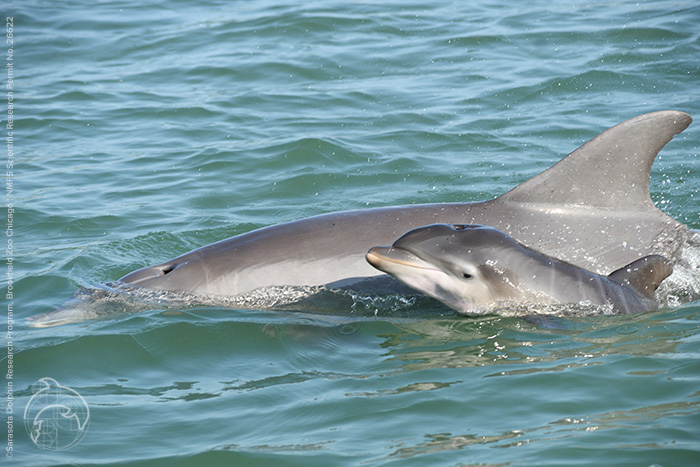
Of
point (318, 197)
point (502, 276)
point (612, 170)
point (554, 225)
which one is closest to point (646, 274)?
point (554, 225)

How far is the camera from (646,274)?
6.44 m

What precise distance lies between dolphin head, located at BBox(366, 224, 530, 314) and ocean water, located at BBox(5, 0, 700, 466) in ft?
0.85

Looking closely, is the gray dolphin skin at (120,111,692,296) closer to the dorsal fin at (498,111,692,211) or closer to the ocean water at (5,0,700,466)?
the dorsal fin at (498,111,692,211)

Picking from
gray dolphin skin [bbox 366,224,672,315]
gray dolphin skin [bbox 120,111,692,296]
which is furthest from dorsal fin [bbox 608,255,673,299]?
gray dolphin skin [bbox 120,111,692,296]

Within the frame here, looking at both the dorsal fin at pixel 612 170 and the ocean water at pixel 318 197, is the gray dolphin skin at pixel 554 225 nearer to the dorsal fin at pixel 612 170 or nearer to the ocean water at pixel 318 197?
the dorsal fin at pixel 612 170

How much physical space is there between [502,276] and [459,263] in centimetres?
36

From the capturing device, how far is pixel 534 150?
38.1ft

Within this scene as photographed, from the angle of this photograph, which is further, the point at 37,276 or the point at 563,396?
the point at 37,276

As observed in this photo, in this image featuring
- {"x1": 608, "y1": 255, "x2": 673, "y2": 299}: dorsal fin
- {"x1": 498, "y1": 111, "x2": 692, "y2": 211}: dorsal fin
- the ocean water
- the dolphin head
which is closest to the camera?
the ocean water

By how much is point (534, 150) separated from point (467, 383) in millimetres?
6681

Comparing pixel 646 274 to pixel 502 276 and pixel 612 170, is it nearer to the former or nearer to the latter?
pixel 612 170

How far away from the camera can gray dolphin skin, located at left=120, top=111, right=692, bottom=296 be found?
6.94 metres

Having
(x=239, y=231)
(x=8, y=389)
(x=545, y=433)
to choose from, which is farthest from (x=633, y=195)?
(x=8, y=389)

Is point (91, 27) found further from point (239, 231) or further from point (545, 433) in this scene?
point (545, 433)
